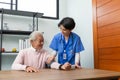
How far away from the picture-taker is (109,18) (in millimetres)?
2375

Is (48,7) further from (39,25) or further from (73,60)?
(73,60)

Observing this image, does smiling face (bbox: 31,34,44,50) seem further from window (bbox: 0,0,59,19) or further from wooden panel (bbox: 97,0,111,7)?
window (bbox: 0,0,59,19)

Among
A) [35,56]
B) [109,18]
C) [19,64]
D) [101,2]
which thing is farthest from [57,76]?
[101,2]

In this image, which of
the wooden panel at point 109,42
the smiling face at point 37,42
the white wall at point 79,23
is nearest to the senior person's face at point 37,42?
the smiling face at point 37,42

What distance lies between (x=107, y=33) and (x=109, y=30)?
55 mm

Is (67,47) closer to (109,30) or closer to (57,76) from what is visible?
(109,30)

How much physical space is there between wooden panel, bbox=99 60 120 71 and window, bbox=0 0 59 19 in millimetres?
1808

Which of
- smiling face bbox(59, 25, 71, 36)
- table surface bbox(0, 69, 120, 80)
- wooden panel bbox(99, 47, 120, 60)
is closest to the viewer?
table surface bbox(0, 69, 120, 80)

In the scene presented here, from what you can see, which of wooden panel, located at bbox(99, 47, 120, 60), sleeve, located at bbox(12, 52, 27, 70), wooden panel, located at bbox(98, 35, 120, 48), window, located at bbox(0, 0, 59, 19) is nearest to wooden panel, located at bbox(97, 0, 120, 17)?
wooden panel, located at bbox(98, 35, 120, 48)

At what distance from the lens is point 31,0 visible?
3.79 metres

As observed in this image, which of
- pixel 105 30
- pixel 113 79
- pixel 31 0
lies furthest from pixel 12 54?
pixel 113 79

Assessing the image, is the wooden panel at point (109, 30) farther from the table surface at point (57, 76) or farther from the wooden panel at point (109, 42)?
the table surface at point (57, 76)

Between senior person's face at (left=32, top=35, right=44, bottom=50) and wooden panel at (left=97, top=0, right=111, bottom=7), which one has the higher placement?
wooden panel at (left=97, top=0, right=111, bottom=7)

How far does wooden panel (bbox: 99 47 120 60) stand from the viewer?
2208 millimetres
